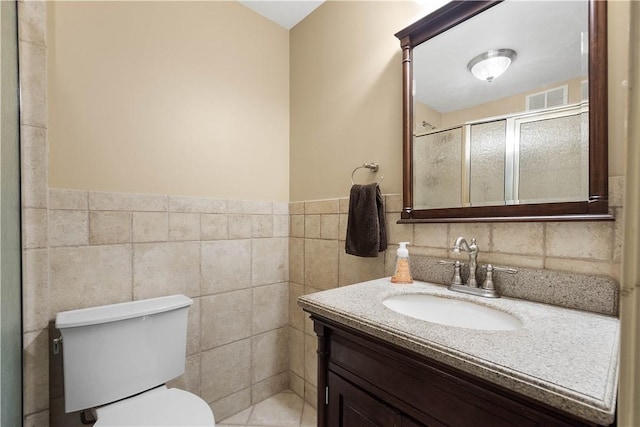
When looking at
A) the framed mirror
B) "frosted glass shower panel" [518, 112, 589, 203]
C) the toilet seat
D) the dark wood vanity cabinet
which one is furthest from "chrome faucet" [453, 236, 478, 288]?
the toilet seat

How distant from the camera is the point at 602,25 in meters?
0.83

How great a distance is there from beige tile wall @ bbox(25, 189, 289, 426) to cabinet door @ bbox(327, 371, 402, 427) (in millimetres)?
935

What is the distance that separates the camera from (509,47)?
1024mm

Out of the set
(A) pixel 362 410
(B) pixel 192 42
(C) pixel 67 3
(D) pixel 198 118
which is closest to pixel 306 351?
(A) pixel 362 410

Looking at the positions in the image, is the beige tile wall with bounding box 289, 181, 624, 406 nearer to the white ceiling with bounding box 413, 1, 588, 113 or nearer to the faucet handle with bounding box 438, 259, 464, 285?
the faucet handle with bounding box 438, 259, 464, 285

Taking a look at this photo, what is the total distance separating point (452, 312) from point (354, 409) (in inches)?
18.0

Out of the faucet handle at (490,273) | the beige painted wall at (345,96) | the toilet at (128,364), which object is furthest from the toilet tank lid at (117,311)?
the faucet handle at (490,273)

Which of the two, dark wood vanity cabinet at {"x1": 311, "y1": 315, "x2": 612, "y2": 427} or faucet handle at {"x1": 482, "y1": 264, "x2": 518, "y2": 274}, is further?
faucet handle at {"x1": 482, "y1": 264, "x2": 518, "y2": 274}

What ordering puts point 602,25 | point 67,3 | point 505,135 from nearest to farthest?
point 602,25 → point 505,135 → point 67,3

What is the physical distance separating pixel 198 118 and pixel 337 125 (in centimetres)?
77

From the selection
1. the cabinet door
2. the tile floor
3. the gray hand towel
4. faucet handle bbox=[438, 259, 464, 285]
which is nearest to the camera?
the cabinet door

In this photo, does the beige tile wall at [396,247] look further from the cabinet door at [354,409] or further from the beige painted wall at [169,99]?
the cabinet door at [354,409]

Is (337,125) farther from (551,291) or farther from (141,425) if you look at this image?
(141,425)

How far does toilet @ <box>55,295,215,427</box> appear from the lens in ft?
3.55
